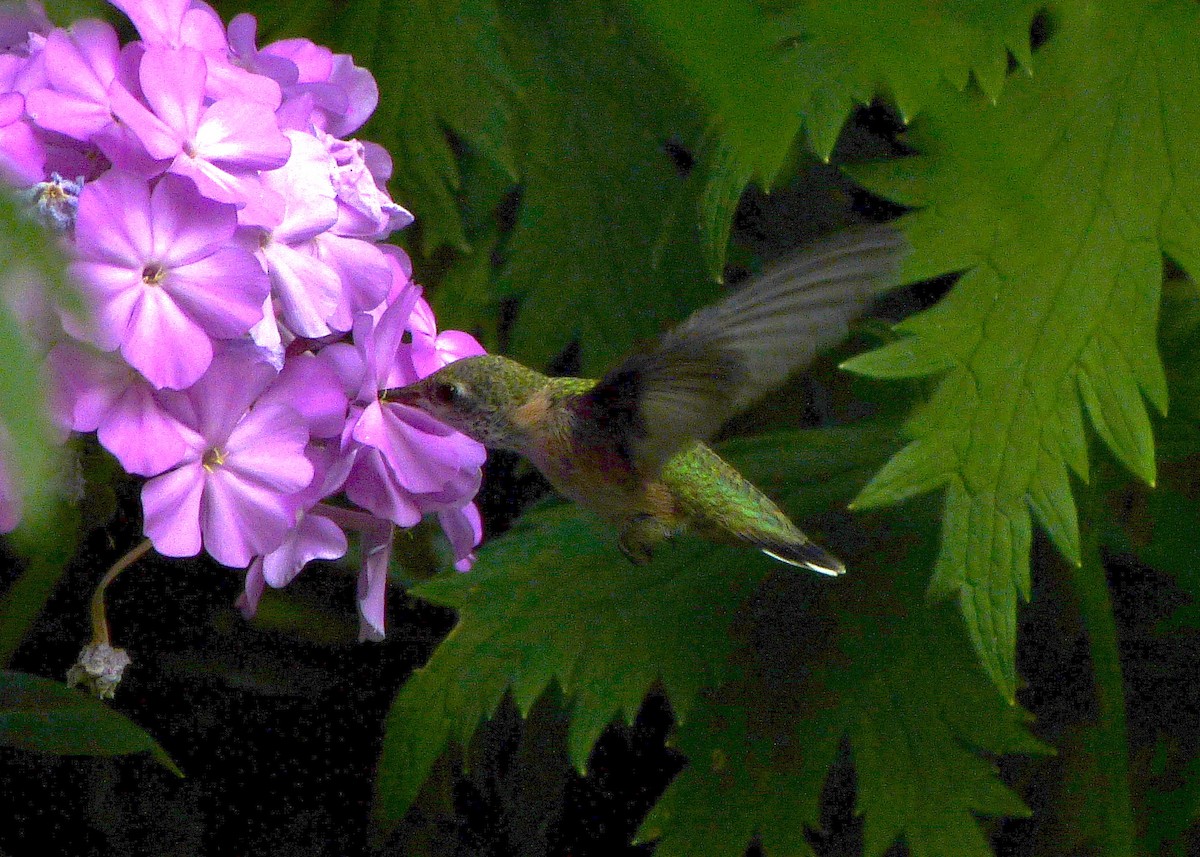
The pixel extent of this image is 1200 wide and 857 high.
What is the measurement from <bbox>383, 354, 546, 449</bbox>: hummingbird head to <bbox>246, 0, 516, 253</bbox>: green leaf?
39 centimetres

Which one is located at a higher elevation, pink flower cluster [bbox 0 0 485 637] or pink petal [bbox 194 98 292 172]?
pink petal [bbox 194 98 292 172]

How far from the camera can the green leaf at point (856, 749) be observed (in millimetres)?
1216

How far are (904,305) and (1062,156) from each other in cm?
44

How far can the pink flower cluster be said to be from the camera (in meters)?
0.55

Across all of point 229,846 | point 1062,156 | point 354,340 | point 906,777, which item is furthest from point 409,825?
point 1062,156

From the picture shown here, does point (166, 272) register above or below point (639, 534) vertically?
above

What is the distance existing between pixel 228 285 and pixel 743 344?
0.34 meters

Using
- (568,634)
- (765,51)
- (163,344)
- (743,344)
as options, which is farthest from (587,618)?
(765,51)

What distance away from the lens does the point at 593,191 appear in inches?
55.9

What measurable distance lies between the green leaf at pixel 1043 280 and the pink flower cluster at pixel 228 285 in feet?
1.64

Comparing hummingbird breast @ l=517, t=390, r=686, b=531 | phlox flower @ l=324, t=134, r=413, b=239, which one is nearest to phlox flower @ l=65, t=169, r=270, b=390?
phlox flower @ l=324, t=134, r=413, b=239

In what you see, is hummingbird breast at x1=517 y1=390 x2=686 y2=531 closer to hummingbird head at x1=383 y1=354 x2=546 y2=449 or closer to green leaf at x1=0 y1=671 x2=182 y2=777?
hummingbird head at x1=383 y1=354 x2=546 y2=449

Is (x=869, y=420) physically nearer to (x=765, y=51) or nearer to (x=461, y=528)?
(x=461, y=528)

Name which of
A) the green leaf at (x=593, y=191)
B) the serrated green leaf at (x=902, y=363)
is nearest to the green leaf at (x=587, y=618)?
the green leaf at (x=593, y=191)
